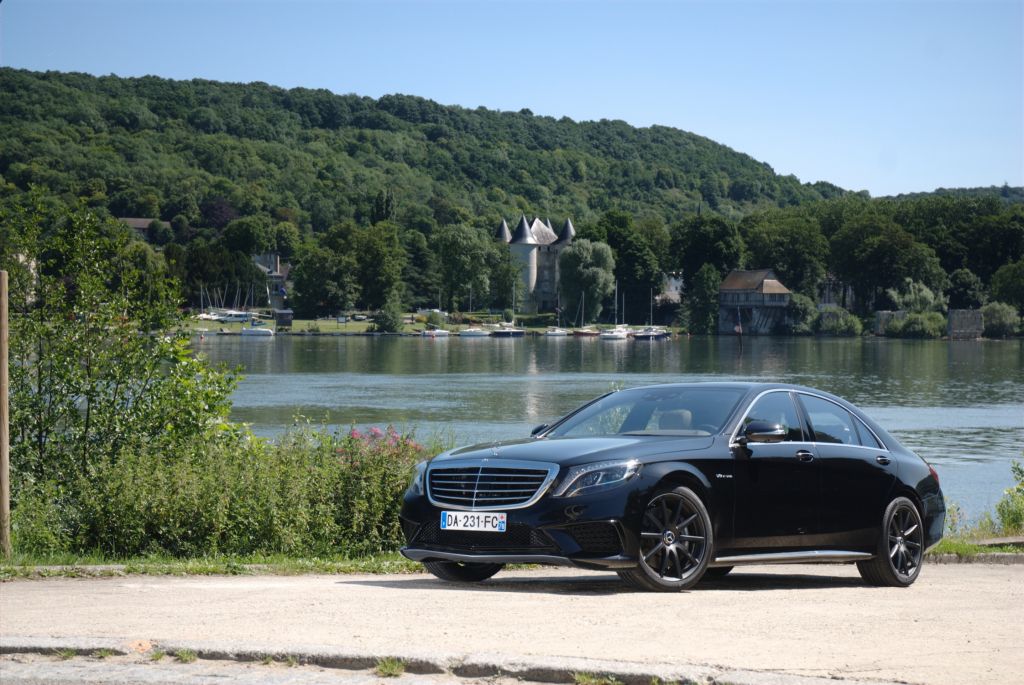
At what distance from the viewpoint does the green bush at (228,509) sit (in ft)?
42.7

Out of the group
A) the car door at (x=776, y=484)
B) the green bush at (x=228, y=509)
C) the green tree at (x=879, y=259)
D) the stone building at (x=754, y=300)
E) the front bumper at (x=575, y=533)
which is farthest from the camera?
the stone building at (x=754, y=300)

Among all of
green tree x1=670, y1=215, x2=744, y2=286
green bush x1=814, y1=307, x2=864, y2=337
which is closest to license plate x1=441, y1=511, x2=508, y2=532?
green bush x1=814, y1=307, x2=864, y2=337

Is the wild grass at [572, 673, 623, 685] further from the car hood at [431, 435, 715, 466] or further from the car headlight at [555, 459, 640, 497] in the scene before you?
the car hood at [431, 435, 715, 466]

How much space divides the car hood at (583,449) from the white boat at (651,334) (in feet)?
554

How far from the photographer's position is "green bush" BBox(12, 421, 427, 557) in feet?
42.7

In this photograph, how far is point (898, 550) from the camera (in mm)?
11445

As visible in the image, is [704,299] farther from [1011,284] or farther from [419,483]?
[419,483]

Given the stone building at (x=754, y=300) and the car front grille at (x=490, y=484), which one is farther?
the stone building at (x=754, y=300)

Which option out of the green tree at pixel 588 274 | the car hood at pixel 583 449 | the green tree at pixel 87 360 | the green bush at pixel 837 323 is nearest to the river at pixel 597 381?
the green tree at pixel 87 360

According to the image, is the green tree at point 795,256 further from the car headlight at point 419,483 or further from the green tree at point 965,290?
the car headlight at point 419,483

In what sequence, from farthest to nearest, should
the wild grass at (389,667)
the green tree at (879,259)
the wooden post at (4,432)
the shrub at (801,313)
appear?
the shrub at (801,313) < the green tree at (879,259) < the wooden post at (4,432) < the wild grass at (389,667)

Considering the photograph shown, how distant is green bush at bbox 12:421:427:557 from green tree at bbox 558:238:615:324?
6671 inches

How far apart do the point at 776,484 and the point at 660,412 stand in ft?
3.58

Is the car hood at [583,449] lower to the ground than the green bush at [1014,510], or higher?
higher
